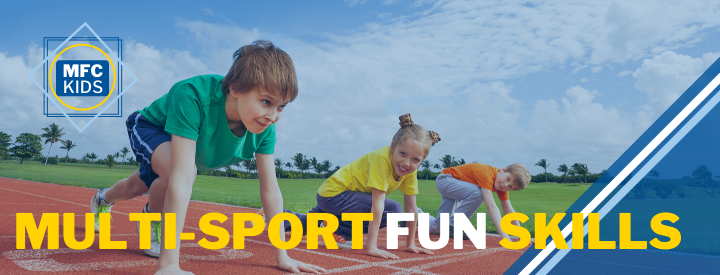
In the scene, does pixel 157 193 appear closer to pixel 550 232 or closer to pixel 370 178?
pixel 370 178

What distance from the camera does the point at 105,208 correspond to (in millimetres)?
4297

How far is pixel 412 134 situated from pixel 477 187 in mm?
2182

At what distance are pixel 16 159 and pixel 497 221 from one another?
10035 cm

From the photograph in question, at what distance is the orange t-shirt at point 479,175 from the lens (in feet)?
18.4

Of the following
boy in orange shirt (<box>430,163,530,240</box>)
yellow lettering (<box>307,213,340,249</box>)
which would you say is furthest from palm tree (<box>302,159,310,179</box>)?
yellow lettering (<box>307,213,340,249</box>)

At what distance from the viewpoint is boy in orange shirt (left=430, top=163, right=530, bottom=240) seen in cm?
530

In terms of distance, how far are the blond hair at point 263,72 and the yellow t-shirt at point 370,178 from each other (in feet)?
5.20

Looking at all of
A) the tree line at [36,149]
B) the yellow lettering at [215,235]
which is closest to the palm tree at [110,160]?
the tree line at [36,149]

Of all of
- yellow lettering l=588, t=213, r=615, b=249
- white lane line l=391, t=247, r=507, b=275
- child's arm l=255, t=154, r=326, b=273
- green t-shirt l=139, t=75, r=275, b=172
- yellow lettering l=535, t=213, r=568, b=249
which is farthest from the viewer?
yellow lettering l=588, t=213, r=615, b=249

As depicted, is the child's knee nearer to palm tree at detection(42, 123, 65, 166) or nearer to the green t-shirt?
the green t-shirt

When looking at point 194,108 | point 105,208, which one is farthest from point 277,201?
point 105,208

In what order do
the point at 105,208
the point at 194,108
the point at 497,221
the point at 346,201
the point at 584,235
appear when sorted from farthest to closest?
the point at 497,221 → the point at 584,235 → the point at 346,201 → the point at 105,208 → the point at 194,108

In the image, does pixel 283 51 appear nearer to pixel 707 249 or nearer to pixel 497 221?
pixel 497 221

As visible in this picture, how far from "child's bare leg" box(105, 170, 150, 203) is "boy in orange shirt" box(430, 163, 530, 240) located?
11.7ft
